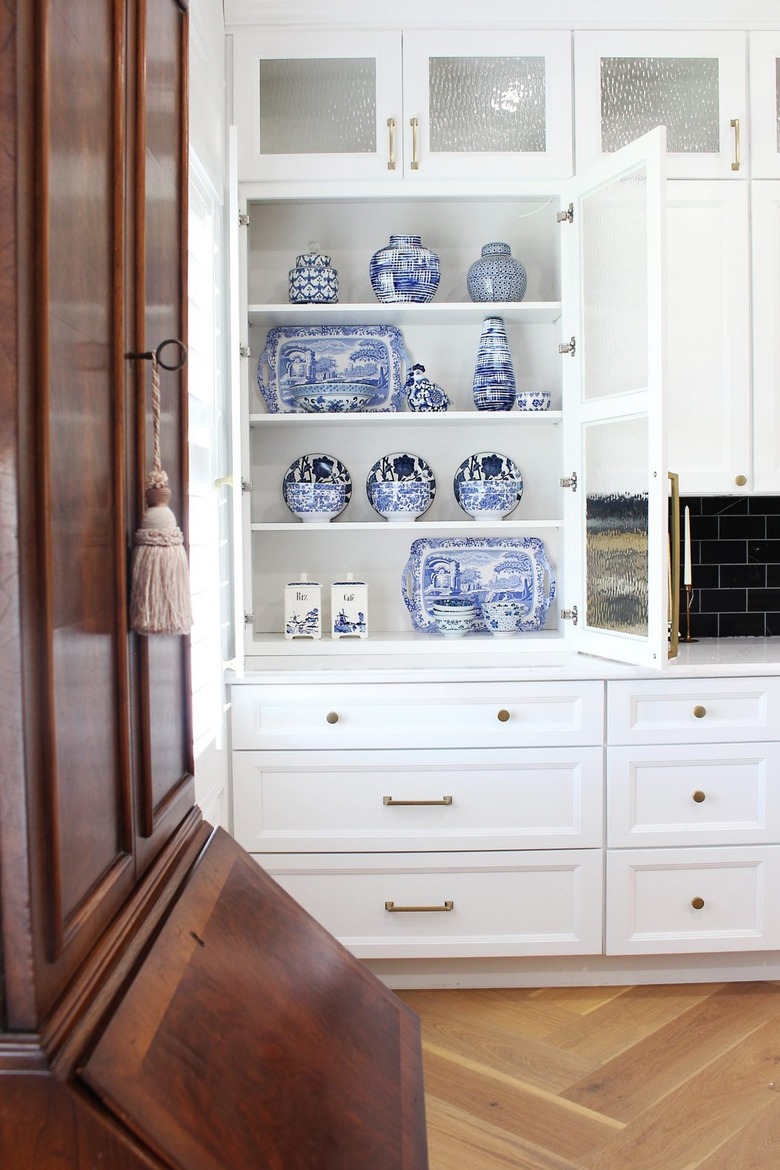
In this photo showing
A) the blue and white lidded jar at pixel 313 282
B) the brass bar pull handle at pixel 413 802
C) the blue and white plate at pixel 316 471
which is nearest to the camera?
the brass bar pull handle at pixel 413 802

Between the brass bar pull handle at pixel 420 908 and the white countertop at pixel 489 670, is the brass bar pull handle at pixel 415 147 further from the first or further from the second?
the brass bar pull handle at pixel 420 908

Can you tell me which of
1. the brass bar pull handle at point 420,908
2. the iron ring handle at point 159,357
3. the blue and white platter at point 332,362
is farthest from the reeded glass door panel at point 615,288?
the iron ring handle at point 159,357

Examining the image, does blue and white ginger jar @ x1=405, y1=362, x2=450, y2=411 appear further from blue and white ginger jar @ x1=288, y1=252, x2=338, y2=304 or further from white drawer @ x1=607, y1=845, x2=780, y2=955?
white drawer @ x1=607, y1=845, x2=780, y2=955

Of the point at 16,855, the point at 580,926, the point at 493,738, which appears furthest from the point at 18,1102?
the point at 580,926

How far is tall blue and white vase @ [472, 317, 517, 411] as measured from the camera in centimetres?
282

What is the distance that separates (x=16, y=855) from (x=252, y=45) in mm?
2608

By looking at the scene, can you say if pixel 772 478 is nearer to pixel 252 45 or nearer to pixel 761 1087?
pixel 761 1087

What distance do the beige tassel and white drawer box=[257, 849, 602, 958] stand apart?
5.66ft

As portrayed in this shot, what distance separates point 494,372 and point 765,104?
3.43 ft

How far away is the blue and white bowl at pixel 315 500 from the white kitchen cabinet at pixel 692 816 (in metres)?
0.96

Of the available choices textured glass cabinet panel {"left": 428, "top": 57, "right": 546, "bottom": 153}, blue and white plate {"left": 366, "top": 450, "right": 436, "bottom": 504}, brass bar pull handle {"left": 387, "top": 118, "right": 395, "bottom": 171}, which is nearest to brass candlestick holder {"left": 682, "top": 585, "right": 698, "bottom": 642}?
blue and white plate {"left": 366, "top": 450, "right": 436, "bottom": 504}

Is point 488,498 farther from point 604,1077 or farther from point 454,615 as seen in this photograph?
point 604,1077

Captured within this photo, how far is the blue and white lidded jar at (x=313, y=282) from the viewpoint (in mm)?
2762

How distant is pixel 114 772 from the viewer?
0.80 metres
